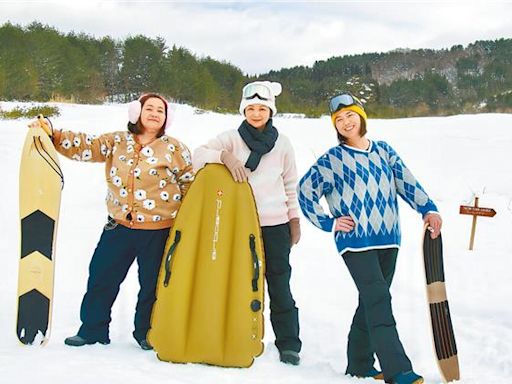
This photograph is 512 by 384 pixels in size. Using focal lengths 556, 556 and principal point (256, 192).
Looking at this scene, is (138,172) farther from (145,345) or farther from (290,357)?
(290,357)

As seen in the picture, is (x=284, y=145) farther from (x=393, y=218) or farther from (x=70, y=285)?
(x=70, y=285)

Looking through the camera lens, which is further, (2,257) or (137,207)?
(2,257)

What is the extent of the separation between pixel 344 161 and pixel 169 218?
981 millimetres

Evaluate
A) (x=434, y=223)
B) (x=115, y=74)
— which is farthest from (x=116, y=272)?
(x=115, y=74)

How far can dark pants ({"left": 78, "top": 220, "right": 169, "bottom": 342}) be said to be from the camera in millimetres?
2973

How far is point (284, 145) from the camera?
10.0ft

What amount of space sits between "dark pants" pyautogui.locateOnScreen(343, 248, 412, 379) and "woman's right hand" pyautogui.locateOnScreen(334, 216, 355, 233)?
0.13 metres

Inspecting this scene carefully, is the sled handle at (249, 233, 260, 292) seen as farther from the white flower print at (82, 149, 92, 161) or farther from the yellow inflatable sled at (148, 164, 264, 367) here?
the white flower print at (82, 149, 92, 161)

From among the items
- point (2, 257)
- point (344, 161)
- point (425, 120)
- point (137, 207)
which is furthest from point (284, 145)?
point (425, 120)

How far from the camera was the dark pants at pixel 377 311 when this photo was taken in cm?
262

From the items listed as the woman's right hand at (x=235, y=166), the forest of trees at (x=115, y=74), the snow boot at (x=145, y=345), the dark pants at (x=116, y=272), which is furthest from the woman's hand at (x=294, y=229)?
the forest of trees at (x=115, y=74)

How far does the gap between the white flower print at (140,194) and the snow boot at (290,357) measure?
113cm

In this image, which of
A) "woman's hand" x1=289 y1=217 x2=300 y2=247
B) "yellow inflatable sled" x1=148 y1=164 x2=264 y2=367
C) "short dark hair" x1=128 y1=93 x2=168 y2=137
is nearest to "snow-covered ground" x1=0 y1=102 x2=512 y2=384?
"yellow inflatable sled" x1=148 y1=164 x2=264 y2=367

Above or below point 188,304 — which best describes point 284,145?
above
